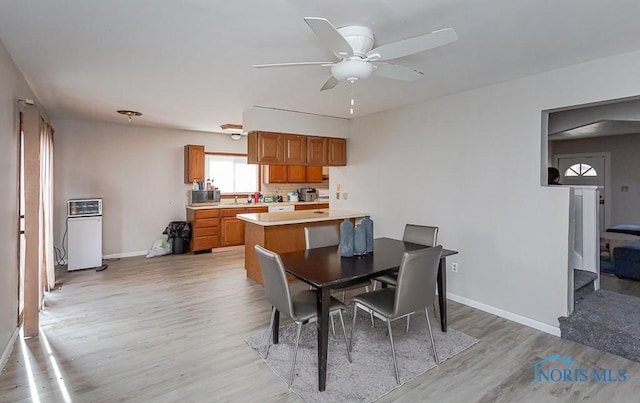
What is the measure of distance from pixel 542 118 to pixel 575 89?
317 mm

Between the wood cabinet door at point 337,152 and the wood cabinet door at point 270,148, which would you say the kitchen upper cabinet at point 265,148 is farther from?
the wood cabinet door at point 337,152

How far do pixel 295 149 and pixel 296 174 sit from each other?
8.77 ft

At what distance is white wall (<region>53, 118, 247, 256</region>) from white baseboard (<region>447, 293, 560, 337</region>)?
5.14 metres

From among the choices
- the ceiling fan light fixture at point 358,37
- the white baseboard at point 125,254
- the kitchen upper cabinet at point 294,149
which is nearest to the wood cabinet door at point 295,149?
the kitchen upper cabinet at point 294,149

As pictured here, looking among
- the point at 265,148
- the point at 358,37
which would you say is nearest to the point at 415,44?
the point at 358,37

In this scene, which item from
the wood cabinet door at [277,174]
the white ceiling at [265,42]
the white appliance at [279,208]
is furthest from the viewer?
the wood cabinet door at [277,174]

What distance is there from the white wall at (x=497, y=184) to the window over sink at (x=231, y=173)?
372 cm

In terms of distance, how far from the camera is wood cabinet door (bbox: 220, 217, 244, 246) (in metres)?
6.30

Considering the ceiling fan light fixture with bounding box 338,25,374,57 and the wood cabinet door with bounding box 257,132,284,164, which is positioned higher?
the ceiling fan light fixture with bounding box 338,25,374,57

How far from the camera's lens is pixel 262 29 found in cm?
214

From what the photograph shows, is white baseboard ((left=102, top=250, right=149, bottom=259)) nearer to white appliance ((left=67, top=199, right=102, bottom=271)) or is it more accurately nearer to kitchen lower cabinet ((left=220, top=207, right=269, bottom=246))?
white appliance ((left=67, top=199, right=102, bottom=271))

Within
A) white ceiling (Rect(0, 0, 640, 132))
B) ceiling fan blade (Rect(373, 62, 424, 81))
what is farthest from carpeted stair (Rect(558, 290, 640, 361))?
ceiling fan blade (Rect(373, 62, 424, 81))

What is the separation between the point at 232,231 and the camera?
6.39 meters

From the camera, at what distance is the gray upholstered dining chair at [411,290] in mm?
2238
